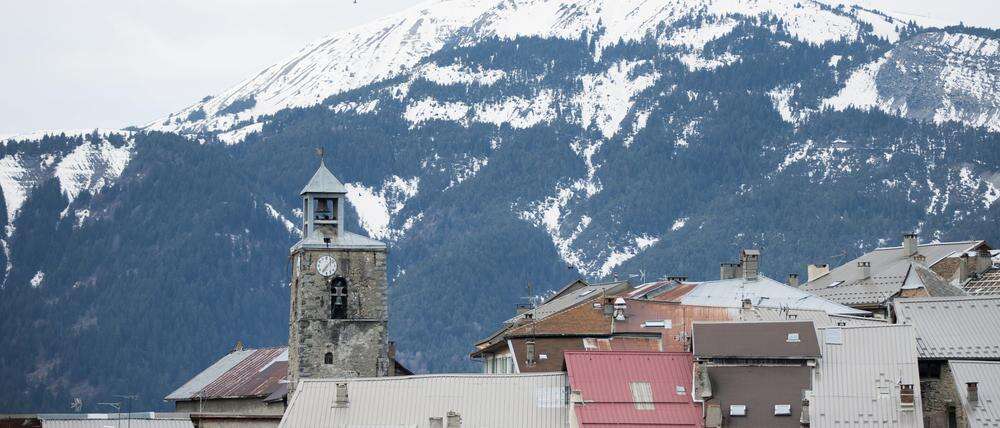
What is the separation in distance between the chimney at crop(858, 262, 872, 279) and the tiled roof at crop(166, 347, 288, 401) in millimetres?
37933

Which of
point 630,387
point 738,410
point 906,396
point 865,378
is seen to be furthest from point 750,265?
point 906,396

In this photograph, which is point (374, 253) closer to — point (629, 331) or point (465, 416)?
point (629, 331)

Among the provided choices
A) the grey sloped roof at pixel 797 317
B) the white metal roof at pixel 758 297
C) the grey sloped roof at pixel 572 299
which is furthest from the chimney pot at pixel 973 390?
the grey sloped roof at pixel 572 299

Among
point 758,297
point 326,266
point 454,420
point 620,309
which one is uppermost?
point 326,266

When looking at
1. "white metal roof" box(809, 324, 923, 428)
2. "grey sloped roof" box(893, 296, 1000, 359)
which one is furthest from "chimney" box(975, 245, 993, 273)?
"white metal roof" box(809, 324, 923, 428)

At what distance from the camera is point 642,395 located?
104 metres

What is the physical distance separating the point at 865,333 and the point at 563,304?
42.9m

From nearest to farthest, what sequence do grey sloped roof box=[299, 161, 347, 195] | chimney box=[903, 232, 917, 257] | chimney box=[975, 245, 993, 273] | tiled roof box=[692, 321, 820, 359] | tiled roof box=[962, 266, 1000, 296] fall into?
tiled roof box=[692, 321, 820, 359] → grey sloped roof box=[299, 161, 347, 195] → tiled roof box=[962, 266, 1000, 296] → chimney box=[975, 245, 993, 273] → chimney box=[903, 232, 917, 257]

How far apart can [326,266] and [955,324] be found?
40864mm

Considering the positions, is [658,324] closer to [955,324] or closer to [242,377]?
[955,324]

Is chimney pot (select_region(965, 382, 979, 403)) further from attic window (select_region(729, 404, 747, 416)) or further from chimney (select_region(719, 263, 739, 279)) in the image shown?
chimney (select_region(719, 263, 739, 279))

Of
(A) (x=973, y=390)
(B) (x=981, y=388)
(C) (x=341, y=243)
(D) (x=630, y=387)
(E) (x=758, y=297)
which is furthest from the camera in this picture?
(E) (x=758, y=297)

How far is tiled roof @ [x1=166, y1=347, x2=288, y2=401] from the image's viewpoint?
14438 centimetres

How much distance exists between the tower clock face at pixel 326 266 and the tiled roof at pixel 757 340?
109 ft
